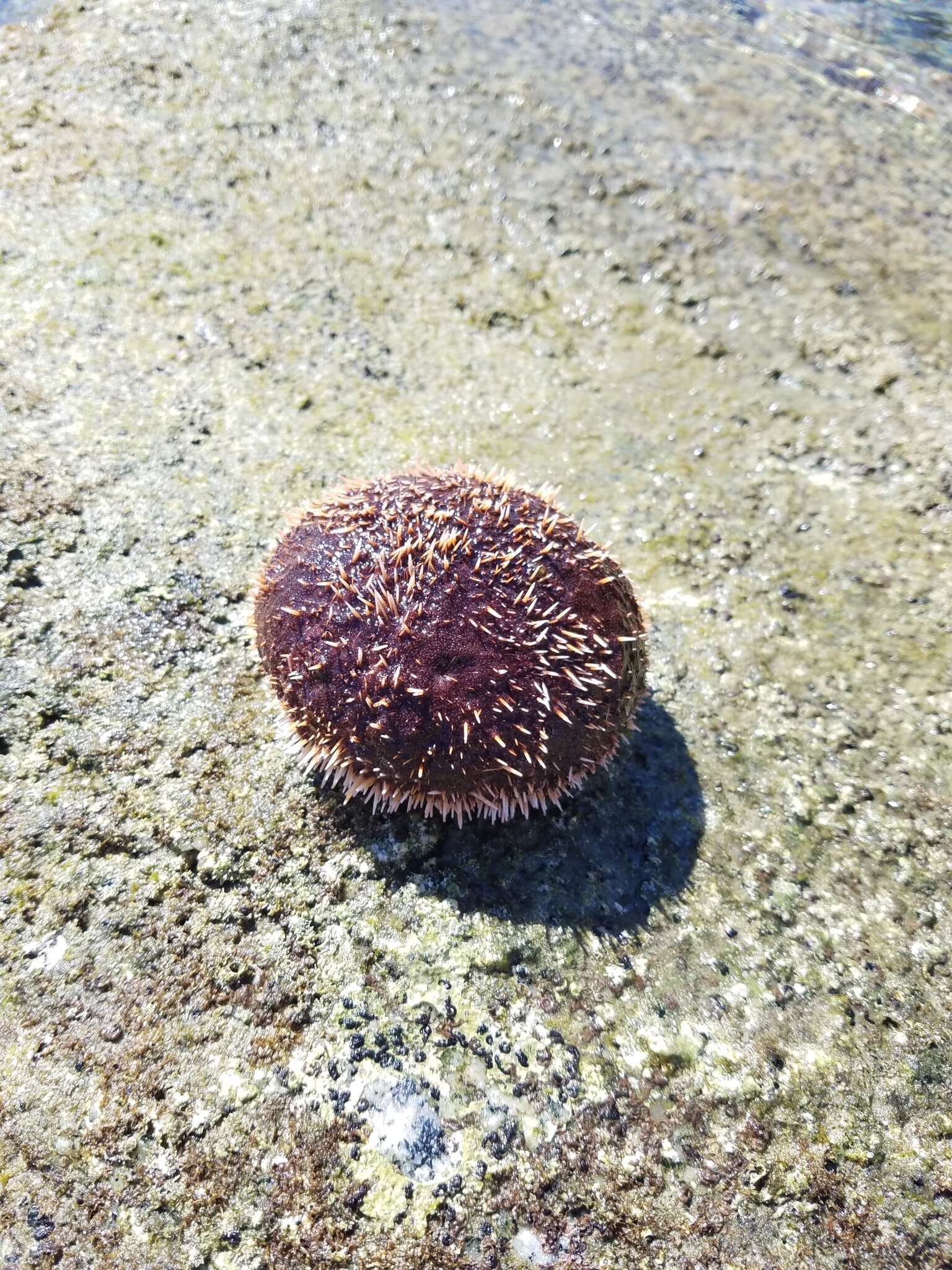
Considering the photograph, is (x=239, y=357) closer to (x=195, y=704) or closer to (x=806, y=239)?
(x=195, y=704)

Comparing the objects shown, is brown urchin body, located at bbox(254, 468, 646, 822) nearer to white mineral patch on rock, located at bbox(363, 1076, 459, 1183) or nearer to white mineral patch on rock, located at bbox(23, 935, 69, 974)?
white mineral patch on rock, located at bbox(363, 1076, 459, 1183)

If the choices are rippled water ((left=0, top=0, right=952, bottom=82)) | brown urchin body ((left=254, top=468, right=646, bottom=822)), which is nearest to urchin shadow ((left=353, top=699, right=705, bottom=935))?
brown urchin body ((left=254, top=468, right=646, bottom=822))

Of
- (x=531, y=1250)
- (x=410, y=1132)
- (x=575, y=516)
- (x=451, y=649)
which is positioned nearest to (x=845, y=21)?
(x=575, y=516)

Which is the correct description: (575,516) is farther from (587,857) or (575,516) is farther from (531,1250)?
(531,1250)

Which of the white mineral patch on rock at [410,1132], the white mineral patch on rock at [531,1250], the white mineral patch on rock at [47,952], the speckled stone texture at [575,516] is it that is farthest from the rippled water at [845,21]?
the white mineral patch on rock at [531,1250]

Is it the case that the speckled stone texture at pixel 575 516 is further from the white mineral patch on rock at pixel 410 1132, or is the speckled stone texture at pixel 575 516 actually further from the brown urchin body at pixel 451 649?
the brown urchin body at pixel 451 649

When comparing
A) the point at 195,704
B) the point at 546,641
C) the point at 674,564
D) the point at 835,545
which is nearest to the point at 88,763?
the point at 195,704
